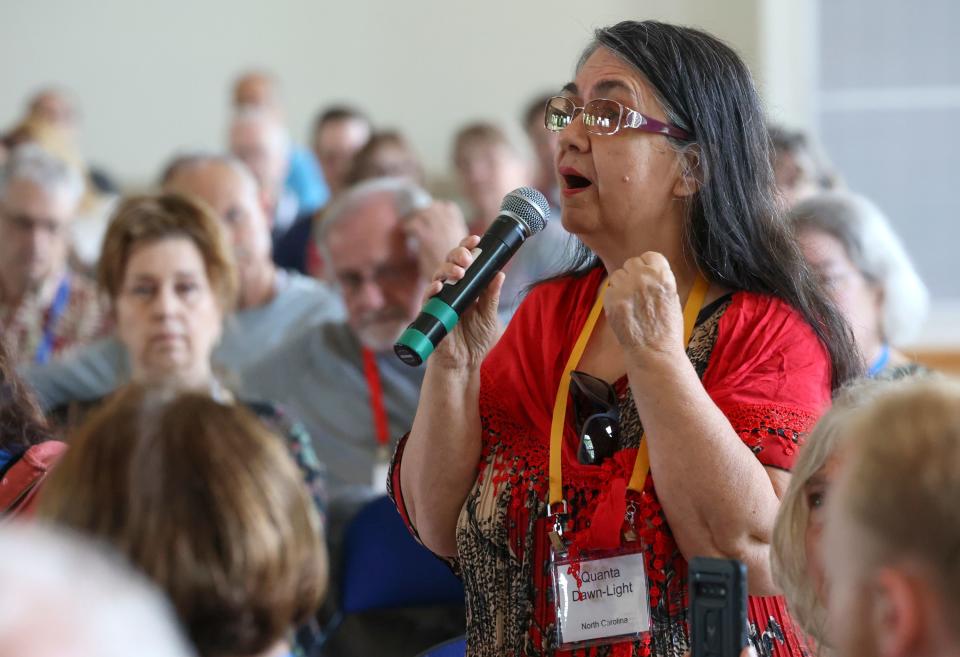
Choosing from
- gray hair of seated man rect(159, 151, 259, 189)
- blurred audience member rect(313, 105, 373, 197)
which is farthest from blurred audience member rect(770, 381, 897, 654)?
blurred audience member rect(313, 105, 373, 197)

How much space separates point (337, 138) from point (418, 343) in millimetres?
5306

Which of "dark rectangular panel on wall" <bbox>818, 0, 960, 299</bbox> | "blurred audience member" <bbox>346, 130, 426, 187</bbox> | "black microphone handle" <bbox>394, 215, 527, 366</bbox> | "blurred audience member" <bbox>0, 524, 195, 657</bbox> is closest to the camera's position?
"blurred audience member" <bbox>0, 524, 195, 657</bbox>

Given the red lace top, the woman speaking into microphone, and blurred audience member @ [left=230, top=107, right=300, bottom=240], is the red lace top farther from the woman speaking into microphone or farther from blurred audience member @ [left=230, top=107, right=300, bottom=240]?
blurred audience member @ [left=230, top=107, right=300, bottom=240]

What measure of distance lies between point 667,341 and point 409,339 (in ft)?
1.14

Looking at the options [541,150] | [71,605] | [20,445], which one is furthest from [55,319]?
[71,605]

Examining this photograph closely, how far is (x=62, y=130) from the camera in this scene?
23.6ft

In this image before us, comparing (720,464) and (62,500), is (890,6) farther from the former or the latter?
(62,500)

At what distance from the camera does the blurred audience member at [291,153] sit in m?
7.22

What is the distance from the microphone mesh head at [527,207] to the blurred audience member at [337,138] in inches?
195

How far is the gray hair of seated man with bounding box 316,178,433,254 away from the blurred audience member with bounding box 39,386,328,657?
89.8 inches

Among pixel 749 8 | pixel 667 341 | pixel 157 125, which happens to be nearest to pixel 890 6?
pixel 749 8

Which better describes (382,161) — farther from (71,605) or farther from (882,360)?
(71,605)

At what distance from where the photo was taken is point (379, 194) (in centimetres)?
347

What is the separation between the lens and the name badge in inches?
64.2
